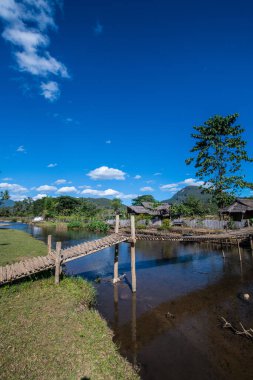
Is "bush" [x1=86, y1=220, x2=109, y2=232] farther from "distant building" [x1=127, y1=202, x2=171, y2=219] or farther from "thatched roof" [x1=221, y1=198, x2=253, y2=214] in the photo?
"thatched roof" [x1=221, y1=198, x2=253, y2=214]

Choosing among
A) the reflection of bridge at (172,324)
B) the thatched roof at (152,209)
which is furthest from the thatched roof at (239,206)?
the reflection of bridge at (172,324)

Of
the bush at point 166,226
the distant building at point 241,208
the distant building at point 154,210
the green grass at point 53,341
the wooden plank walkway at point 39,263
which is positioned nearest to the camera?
the green grass at point 53,341

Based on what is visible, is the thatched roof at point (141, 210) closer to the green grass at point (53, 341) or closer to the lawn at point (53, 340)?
the lawn at point (53, 340)

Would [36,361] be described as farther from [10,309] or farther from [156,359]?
[156,359]

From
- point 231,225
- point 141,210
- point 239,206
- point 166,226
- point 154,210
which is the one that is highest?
point 141,210

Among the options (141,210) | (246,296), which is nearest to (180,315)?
(246,296)

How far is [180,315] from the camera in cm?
1106

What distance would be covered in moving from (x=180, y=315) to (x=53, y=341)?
6523mm

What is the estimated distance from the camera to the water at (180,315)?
7520mm

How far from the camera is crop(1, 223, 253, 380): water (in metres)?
7.52

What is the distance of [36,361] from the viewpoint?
577 cm

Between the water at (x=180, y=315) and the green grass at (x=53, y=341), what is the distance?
135 centimetres

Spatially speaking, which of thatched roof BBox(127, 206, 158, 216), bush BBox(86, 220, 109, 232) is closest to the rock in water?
bush BBox(86, 220, 109, 232)

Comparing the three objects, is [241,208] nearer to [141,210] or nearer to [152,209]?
[152,209]
